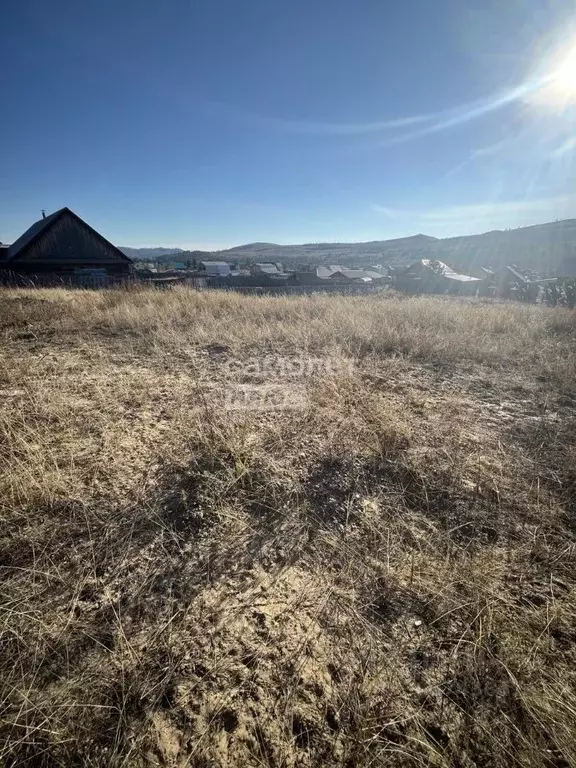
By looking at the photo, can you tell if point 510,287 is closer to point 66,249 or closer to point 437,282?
point 437,282

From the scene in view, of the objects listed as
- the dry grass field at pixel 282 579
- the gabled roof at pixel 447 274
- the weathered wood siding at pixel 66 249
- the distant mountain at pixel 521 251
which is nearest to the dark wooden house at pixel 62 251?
the weathered wood siding at pixel 66 249

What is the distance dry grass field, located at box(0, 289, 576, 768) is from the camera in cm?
108

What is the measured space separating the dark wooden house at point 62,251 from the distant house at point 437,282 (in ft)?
86.0

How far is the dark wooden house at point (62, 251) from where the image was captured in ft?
62.6

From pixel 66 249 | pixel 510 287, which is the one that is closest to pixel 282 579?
pixel 66 249

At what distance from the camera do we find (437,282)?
3203 cm

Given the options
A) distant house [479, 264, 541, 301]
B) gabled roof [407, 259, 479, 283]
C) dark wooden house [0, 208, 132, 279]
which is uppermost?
dark wooden house [0, 208, 132, 279]

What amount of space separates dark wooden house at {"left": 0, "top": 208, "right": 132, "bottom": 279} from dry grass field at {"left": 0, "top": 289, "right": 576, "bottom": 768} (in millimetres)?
20960

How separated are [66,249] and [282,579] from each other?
82.4 feet

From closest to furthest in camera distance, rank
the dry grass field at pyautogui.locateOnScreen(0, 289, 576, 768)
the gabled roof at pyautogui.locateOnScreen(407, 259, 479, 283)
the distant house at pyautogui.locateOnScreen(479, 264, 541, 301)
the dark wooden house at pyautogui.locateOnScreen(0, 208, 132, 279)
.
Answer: the dry grass field at pyautogui.locateOnScreen(0, 289, 576, 768), the dark wooden house at pyautogui.locateOnScreen(0, 208, 132, 279), the distant house at pyautogui.locateOnScreen(479, 264, 541, 301), the gabled roof at pyautogui.locateOnScreen(407, 259, 479, 283)

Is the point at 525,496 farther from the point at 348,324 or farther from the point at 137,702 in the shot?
the point at 348,324

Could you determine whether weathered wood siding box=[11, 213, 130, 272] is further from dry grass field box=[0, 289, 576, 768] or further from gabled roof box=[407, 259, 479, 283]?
gabled roof box=[407, 259, 479, 283]

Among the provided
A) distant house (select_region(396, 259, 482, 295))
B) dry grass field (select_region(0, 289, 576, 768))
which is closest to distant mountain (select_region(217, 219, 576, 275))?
distant house (select_region(396, 259, 482, 295))

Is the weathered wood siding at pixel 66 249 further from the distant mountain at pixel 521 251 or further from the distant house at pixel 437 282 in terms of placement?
the distant mountain at pixel 521 251
